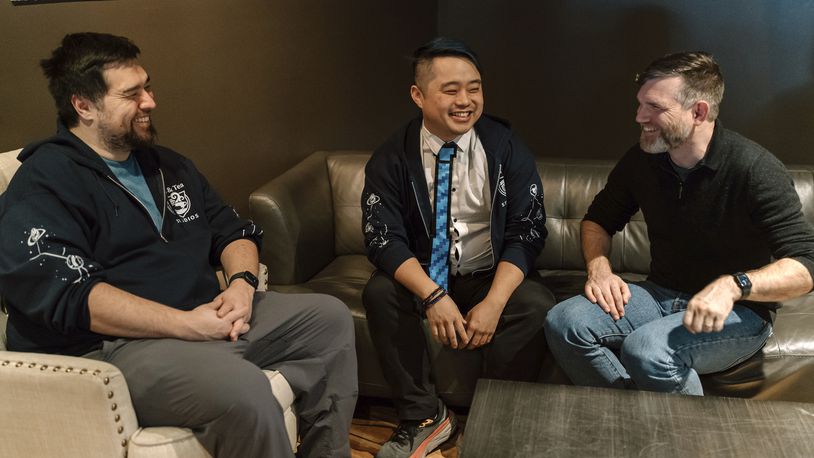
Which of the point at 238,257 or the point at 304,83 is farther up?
the point at 304,83

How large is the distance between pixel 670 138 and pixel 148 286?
151 centimetres

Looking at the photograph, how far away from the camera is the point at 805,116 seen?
3.64m

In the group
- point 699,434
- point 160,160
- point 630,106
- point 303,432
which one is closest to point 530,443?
point 699,434

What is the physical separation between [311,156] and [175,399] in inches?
61.3

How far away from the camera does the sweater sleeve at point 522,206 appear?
2490 millimetres

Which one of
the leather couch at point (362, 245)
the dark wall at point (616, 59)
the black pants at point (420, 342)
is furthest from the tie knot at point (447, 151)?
the dark wall at point (616, 59)

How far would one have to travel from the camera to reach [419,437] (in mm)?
2371

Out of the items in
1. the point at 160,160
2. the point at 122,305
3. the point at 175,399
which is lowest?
the point at 175,399

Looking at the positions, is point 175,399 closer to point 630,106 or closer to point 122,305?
point 122,305

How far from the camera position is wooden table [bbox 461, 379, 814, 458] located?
5.23ft

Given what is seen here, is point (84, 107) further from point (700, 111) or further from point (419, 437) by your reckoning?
point (700, 111)

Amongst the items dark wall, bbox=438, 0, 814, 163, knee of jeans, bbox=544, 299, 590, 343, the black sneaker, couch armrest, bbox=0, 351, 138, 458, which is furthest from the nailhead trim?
dark wall, bbox=438, 0, 814, 163

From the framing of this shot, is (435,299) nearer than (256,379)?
No

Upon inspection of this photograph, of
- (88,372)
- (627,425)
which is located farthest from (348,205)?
(627,425)
